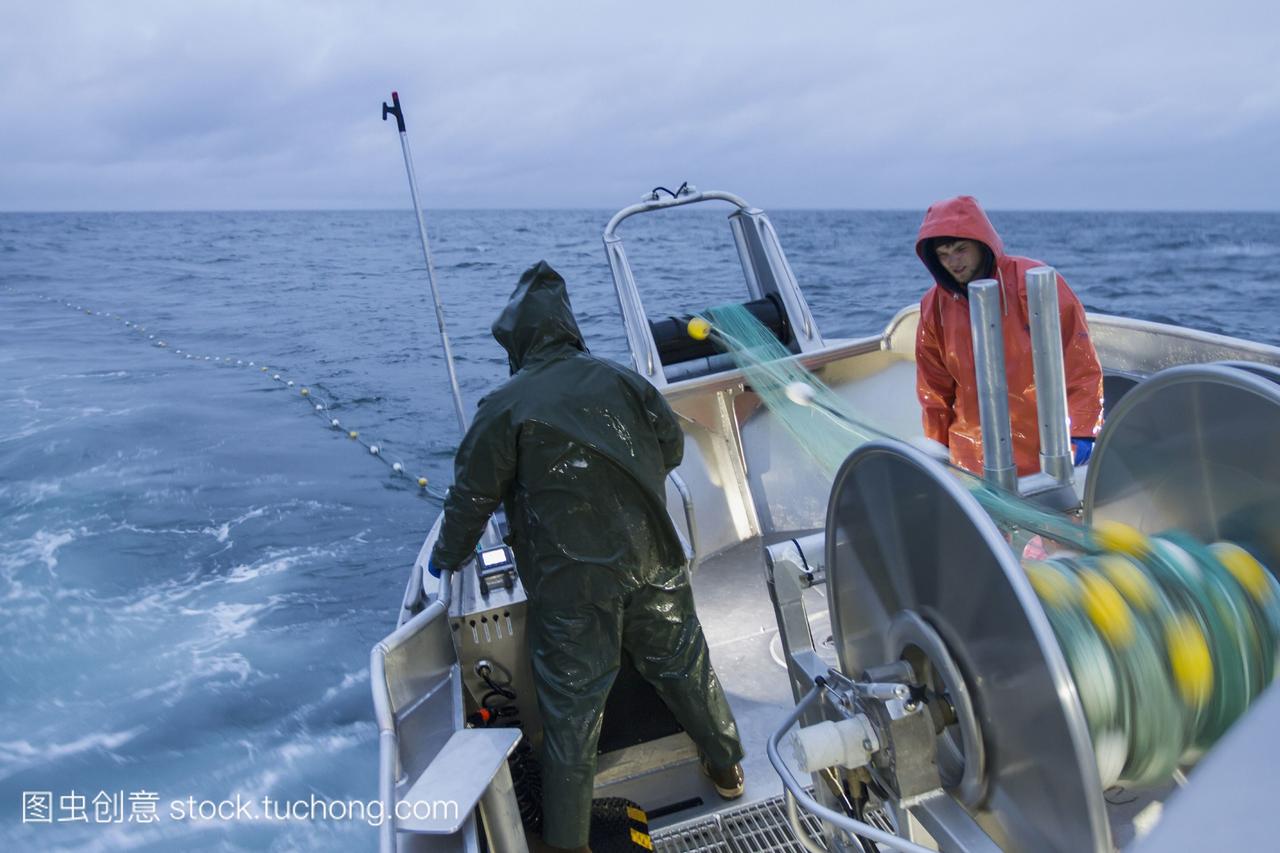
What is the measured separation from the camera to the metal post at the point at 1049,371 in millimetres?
1878

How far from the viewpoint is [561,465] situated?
278cm

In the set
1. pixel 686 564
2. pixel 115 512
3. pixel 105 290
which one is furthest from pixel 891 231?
pixel 686 564

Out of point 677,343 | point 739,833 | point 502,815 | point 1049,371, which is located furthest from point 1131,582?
point 677,343

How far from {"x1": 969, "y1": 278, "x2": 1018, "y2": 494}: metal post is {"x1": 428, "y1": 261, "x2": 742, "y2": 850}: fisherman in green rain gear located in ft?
3.71

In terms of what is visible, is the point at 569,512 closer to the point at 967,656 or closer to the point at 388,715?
the point at 388,715

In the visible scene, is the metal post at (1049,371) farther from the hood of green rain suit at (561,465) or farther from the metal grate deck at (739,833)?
the metal grate deck at (739,833)

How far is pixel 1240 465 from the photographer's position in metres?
1.62

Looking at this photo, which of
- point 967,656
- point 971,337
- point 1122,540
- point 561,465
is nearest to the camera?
point 967,656

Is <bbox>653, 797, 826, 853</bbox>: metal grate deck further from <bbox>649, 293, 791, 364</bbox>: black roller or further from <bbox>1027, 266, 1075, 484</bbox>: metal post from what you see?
<bbox>649, 293, 791, 364</bbox>: black roller

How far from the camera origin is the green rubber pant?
9.15 ft

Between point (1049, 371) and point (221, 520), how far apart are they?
25.9ft

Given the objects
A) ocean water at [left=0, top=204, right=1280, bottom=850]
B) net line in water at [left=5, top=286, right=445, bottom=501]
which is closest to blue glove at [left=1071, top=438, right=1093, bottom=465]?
ocean water at [left=0, top=204, right=1280, bottom=850]

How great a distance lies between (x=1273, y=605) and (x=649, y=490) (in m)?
1.71

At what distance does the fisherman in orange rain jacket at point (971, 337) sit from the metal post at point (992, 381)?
3.24 feet
